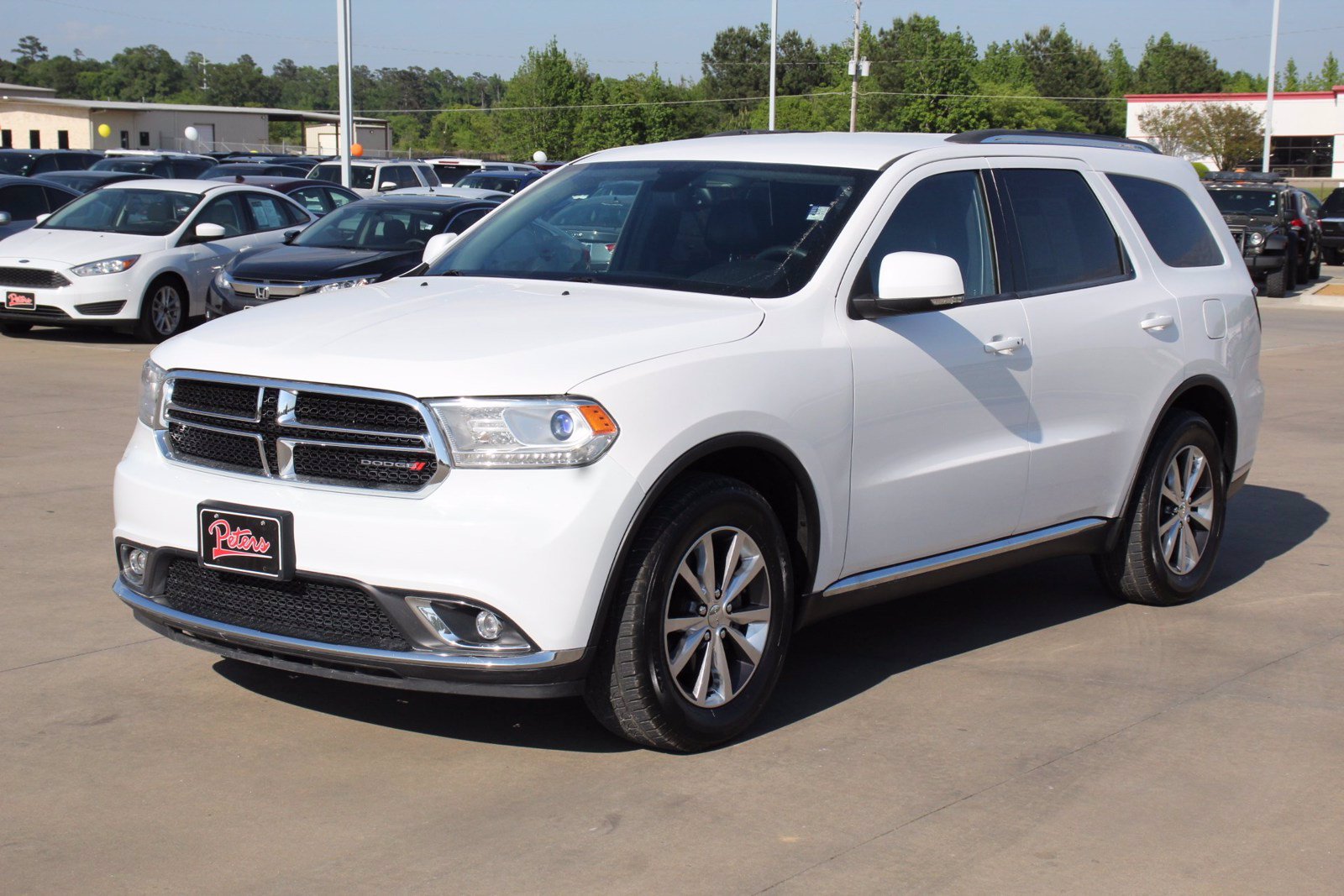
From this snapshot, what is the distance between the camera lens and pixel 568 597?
418 cm

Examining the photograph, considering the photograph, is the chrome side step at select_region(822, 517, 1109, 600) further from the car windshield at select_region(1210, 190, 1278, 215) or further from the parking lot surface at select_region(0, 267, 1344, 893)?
the car windshield at select_region(1210, 190, 1278, 215)

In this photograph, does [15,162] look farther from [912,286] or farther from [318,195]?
[912,286]

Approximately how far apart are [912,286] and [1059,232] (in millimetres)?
1384

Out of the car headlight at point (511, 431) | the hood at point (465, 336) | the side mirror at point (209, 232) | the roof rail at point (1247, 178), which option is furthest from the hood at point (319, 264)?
the roof rail at point (1247, 178)

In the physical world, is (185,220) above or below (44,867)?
above

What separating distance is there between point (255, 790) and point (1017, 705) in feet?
8.07

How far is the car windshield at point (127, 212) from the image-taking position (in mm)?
16266

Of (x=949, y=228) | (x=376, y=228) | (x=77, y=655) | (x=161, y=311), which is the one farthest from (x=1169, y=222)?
(x=161, y=311)

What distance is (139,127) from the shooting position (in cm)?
8019

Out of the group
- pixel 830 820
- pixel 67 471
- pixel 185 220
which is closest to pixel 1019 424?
pixel 830 820

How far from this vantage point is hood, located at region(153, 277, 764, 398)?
423 cm

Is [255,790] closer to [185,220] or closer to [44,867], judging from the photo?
[44,867]

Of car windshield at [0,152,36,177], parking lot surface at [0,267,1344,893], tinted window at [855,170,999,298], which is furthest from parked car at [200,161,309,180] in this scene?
tinted window at [855,170,999,298]

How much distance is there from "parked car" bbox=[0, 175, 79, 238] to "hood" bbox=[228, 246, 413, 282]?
4.94 metres
